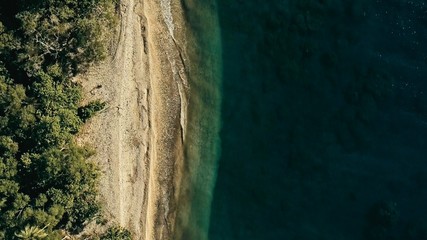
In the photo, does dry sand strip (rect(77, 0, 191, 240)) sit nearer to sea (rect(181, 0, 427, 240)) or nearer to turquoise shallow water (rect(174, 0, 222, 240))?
turquoise shallow water (rect(174, 0, 222, 240))

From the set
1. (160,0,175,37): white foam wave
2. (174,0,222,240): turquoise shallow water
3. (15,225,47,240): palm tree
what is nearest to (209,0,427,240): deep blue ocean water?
(174,0,222,240): turquoise shallow water

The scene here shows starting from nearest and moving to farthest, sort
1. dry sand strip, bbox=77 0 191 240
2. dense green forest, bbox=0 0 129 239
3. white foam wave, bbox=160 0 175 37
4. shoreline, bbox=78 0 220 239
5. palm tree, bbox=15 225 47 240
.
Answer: palm tree, bbox=15 225 47 240, dense green forest, bbox=0 0 129 239, dry sand strip, bbox=77 0 191 240, shoreline, bbox=78 0 220 239, white foam wave, bbox=160 0 175 37

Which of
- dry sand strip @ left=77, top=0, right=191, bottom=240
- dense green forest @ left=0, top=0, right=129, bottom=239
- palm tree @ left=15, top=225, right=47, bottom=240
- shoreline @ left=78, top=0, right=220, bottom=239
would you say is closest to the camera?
palm tree @ left=15, top=225, right=47, bottom=240

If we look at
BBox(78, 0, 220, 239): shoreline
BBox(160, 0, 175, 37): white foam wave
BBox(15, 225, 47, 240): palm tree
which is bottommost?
BBox(15, 225, 47, 240): palm tree

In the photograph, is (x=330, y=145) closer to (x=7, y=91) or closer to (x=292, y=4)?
(x=292, y=4)

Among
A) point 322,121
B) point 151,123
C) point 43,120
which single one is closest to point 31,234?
point 43,120

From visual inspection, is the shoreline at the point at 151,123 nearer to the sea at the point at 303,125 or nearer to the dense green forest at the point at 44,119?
the sea at the point at 303,125
